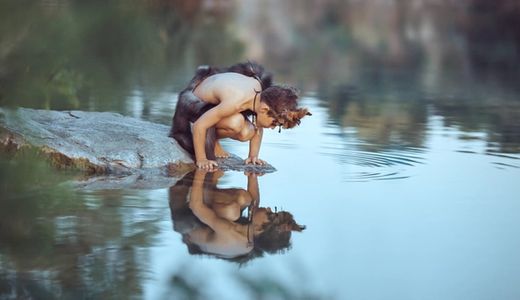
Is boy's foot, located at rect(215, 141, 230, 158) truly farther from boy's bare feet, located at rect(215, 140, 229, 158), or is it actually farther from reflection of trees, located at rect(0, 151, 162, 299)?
reflection of trees, located at rect(0, 151, 162, 299)

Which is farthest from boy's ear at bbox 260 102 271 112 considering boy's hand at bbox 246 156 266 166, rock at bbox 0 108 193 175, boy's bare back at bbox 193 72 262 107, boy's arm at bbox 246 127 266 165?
rock at bbox 0 108 193 175

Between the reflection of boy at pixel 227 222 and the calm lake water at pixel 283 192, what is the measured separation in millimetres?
59

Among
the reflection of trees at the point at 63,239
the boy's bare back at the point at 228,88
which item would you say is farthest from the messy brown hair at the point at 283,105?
the reflection of trees at the point at 63,239

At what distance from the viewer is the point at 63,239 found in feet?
15.2

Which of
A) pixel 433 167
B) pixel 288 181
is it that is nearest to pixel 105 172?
pixel 288 181

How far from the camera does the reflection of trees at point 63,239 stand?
3.59 metres

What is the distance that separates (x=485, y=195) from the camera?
20.5 feet

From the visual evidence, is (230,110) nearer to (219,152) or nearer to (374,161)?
(219,152)

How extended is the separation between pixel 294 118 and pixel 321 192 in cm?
56

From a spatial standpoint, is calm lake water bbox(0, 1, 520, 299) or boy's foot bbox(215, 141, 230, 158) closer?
calm lake water bbox(0, 1, 520, 299)

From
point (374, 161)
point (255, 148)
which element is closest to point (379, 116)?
point (374, 161)

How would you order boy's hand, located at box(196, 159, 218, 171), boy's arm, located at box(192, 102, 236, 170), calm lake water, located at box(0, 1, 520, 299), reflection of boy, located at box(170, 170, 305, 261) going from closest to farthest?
1. calm lake water, located at box(0, 1, 520, 299)
2. reflection of boy, located at box(170, 170, 305, 261)
3. boy's arm, located at box(192, 102, 236, 170)
4. boy's hand, located at box(196, 159, 218, 171)

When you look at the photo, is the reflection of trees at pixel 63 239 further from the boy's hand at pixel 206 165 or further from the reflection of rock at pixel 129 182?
the boy's hand at pixel 206 165

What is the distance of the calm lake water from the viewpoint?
2.62 meters
